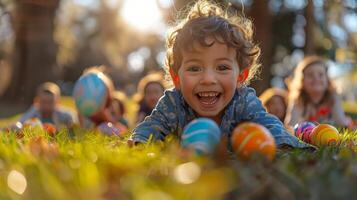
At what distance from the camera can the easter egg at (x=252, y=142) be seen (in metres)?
2.21

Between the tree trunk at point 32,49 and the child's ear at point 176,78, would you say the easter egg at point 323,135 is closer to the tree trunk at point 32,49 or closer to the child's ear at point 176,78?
the child's ear at point 176,78

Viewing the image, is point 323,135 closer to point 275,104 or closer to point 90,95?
point 90,95

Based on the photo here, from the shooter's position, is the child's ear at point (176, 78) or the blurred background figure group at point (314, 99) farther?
the blurred background figure group at point (314, 99)

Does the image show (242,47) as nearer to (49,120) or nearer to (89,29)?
(49,120)

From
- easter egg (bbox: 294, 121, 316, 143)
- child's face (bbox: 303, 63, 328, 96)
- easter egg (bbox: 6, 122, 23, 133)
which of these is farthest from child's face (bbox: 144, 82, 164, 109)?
easter egg (bbox: 294, 121, 316, 143)

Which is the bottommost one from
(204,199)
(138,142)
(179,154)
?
(138,142)

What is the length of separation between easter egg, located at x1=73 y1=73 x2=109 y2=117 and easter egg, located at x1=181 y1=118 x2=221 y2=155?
450cm

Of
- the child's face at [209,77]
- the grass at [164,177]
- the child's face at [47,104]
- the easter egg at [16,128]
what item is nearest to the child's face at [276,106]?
the child's face at [47,104]

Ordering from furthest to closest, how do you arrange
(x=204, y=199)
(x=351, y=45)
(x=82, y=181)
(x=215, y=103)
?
(x=351, y=45) < (x=215, y=103) < (x=82, y=181) < (x=204, y=199)

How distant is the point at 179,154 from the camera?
1.98 meters

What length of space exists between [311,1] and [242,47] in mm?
11894

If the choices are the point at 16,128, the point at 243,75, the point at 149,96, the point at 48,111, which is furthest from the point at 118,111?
the point at 243,75

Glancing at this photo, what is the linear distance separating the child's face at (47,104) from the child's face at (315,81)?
3.99m

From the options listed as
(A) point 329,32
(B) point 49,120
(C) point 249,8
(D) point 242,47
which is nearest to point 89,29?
(A) point 329,32
